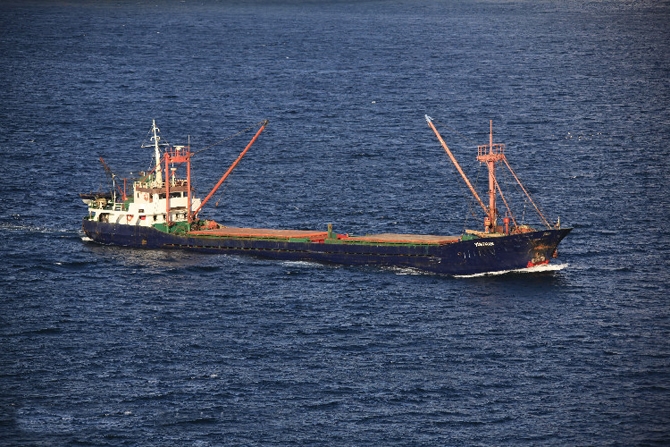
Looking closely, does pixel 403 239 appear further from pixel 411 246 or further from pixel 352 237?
pixel 352 237

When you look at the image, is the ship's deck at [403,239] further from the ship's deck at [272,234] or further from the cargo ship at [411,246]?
the ship's deck at [272,234]

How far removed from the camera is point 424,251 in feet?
614

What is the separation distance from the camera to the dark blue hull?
605 feet

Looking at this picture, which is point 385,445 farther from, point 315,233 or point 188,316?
point 315,233

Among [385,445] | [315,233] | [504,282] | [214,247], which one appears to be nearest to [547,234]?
[504,282]

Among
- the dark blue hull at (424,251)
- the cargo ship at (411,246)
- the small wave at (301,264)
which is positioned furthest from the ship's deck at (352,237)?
the small wave at (301,264)

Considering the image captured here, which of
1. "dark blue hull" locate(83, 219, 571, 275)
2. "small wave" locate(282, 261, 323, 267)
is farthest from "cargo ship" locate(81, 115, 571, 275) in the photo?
"small wave" locate(282, 261, 323, 267)

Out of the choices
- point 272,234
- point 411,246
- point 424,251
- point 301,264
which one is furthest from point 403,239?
point 272,234

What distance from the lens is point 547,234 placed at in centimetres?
18412

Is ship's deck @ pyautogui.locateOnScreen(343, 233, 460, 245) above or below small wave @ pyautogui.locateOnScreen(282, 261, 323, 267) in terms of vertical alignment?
above

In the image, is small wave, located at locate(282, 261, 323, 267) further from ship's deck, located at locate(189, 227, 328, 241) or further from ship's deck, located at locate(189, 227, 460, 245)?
ship's deck, located at locate(189, 227, 328, 241)

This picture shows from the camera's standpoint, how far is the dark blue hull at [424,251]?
605ft

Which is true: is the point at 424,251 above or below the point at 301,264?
above

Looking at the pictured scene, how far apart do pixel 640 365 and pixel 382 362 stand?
2708 centimetres
